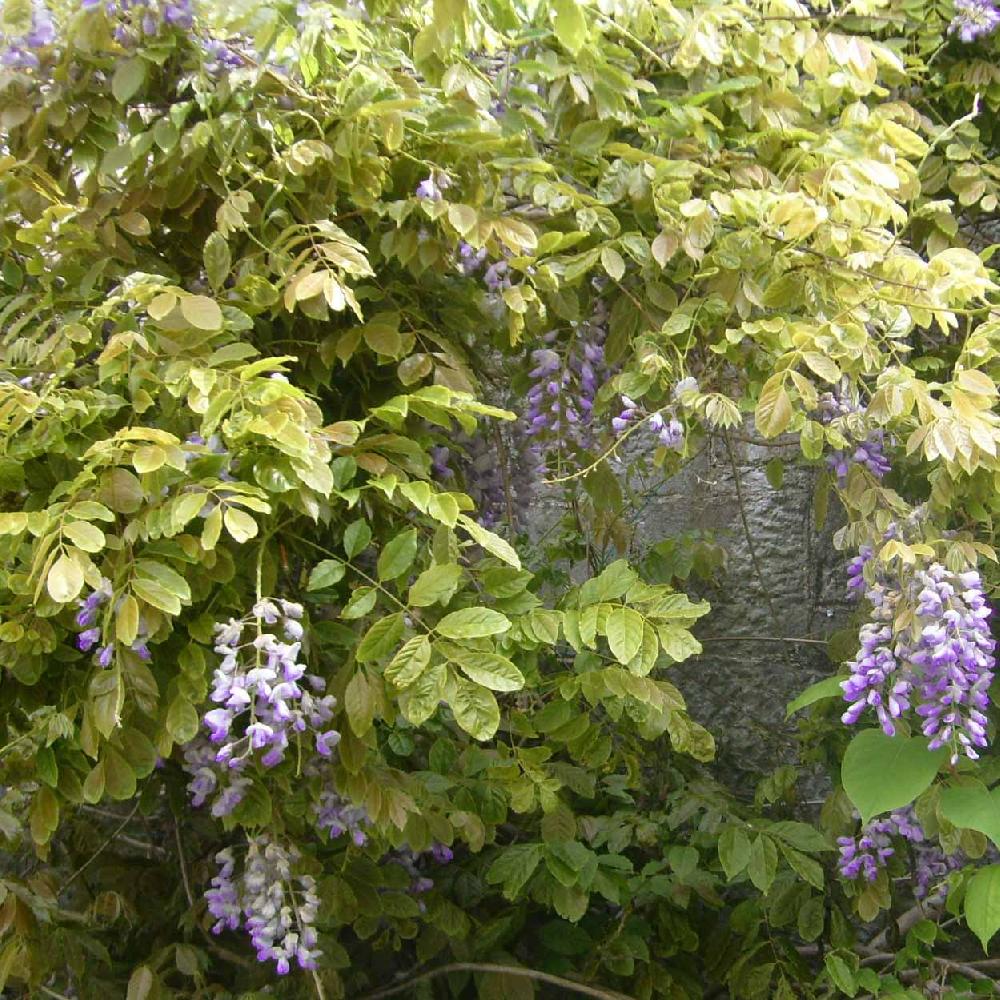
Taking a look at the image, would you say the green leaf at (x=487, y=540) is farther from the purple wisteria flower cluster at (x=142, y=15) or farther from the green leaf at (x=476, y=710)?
the purple wisteria flower cluster at (x=142, y=15)

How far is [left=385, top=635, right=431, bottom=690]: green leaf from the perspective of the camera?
4.26 feet

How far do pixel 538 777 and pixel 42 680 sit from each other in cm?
65

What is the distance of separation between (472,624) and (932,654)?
1.90 ft

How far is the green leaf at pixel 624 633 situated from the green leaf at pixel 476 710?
0.76ft

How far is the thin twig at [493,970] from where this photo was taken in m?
2.01

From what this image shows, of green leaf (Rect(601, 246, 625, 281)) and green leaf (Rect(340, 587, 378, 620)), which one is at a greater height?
green leaf (Rect(601, 246, 625, 281))

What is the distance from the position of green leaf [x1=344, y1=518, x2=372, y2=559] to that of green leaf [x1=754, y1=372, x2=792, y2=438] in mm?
493

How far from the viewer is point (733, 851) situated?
193cm

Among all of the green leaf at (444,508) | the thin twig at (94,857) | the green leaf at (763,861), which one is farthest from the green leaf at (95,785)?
the green leaf at (763,861)

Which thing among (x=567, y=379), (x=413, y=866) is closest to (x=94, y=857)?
(x=413, y=866)

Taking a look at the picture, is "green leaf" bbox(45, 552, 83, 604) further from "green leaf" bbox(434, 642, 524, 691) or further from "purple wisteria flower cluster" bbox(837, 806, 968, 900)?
"purple wisteria flower cluster" bbox(837, 806, 968, 900)

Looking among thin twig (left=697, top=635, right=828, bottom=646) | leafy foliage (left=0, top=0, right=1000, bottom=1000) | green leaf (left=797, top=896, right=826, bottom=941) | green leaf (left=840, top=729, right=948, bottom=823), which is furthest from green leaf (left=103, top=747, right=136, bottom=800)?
thin twig (left=697, top=635, right=828, bottom=646)

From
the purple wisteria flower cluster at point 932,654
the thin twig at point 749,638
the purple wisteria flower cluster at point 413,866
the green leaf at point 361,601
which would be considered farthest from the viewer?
the thin twig at point 749,638

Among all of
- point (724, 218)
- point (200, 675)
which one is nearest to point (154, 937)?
point (200, 675)
